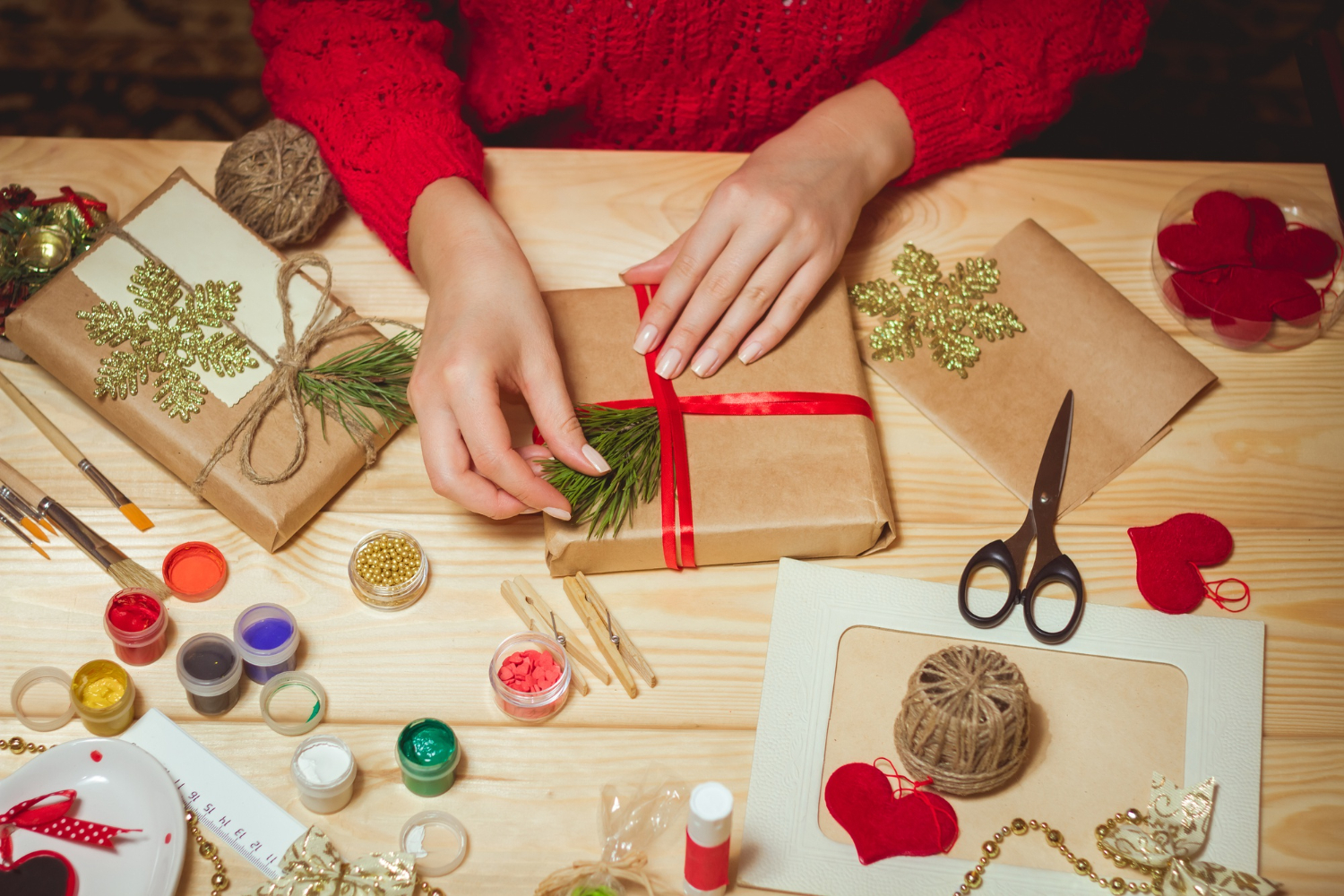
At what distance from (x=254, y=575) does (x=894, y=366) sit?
0.76 metres

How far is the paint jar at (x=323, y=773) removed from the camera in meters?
0.90

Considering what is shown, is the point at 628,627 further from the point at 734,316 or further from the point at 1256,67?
the point at 1256,67

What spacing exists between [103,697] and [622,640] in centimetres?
50

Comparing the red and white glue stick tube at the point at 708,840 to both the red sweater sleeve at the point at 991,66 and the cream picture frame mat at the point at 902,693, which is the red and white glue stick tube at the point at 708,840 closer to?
the cream picture frame mat at the point at 902,693

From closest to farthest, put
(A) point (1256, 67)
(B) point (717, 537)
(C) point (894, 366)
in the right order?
(B) point (717, 537)
(C) point (894, 366)
(A) point (1256, 67)

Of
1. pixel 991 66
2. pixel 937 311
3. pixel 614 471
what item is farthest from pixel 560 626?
pixel 991 66

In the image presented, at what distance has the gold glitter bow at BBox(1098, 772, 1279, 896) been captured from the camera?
0.90 m

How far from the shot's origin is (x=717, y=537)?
1.02 metres

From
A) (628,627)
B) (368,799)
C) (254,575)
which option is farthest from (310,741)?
(628,627)

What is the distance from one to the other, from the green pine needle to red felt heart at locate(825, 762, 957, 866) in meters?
0.34

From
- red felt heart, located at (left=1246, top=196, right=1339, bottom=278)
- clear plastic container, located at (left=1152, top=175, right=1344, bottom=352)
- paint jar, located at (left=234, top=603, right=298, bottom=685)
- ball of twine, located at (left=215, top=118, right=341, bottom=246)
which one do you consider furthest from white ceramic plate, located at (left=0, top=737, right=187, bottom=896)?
red felt heart, located at (left=1246, top=196, right=1339, bottom=278)

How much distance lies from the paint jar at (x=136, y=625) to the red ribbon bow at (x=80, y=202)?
46 centimetres

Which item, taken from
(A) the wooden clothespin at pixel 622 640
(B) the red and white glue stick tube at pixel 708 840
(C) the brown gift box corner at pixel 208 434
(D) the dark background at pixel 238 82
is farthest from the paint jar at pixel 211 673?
(D) the dark background at pixel 238 82

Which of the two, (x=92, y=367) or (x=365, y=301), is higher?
(x=92, y=367)
